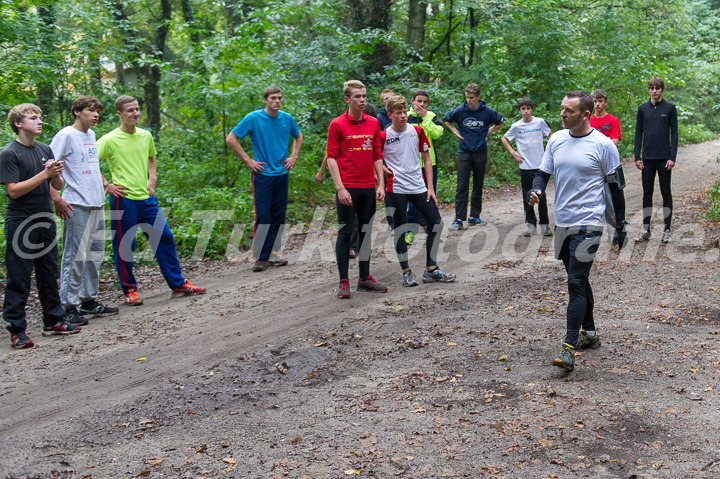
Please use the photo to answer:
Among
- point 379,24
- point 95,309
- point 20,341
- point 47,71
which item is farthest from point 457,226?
point 379,24

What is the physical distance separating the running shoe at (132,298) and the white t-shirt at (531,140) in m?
6.67

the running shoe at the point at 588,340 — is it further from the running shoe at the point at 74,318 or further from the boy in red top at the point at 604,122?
the boy in red top at the point at 604,122

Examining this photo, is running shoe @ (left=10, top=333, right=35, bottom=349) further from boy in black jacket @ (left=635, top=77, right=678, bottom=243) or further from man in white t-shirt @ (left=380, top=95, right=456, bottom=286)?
boy in black jacket @ (left=635, top=77, right=678, bottom=243)

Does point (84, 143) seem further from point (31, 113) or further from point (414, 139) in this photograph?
point (414, 139)

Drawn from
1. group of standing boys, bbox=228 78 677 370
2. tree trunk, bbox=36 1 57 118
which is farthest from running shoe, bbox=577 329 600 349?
tree trunk, bbox=36 1 57 118

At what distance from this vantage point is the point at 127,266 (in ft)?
26.5

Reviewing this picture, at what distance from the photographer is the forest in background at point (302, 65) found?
12781 mm

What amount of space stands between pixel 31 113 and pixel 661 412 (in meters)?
6.47

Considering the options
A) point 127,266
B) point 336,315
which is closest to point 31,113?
point 127,266

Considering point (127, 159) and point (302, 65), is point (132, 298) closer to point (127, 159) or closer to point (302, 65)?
point (127, 159)

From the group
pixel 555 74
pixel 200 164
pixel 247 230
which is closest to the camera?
pixel 247 230

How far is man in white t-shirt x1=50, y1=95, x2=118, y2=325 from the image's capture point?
7.29 meters

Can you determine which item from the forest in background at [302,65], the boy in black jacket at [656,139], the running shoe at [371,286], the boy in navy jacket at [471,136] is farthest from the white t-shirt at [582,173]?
the forest in background at [302,65]

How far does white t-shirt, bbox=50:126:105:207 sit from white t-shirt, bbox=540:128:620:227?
205 inches
